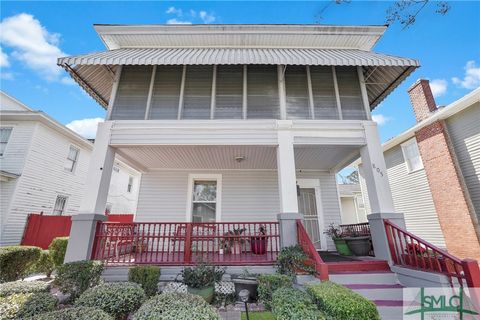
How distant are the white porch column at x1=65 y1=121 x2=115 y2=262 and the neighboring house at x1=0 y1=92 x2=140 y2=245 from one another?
546cm

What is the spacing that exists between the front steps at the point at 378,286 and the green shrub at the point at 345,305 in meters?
1.73

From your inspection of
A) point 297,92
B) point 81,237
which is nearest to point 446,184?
point 297,92

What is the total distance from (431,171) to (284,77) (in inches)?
298

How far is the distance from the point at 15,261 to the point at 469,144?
15.5 m

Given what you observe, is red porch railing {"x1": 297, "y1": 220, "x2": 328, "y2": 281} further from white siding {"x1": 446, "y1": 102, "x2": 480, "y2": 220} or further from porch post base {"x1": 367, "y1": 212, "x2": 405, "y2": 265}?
white siding {"x1": 446, "y1": 102, "x2": 480, "y2": 220}

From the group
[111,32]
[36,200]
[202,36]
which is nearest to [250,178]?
[202,36]

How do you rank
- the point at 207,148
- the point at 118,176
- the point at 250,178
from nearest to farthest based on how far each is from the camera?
the point at 207,148 < the point at 250,178 < the point at 118,176

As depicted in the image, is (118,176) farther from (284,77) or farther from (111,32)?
(284,77)

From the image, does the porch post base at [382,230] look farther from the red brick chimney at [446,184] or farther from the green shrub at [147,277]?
the green shrub at [147,277]

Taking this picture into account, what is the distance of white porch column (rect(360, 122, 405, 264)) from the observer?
209 inches

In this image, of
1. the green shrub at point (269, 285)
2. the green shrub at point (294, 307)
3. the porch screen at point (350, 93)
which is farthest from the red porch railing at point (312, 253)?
the porch screen at point (350, 93)

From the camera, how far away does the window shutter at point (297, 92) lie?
6.47 meters

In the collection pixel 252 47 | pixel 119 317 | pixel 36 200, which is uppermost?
pixel 252 47

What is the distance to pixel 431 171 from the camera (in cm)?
900
